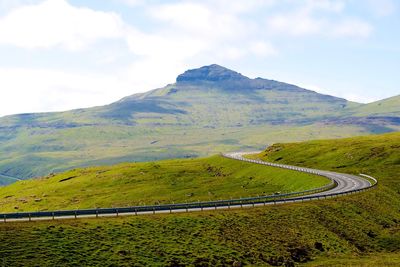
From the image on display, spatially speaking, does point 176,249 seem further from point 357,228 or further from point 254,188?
point 254,188

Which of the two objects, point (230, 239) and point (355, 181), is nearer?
point (230, 239)

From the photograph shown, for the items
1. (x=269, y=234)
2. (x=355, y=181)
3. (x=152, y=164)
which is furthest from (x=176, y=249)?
(x=152, y=164)

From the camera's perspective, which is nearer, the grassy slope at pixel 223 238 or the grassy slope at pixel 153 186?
the grassy slope at pixel 223 238

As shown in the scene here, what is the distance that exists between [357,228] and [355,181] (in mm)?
48656

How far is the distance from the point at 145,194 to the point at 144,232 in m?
80.5

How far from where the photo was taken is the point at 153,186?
506 ft

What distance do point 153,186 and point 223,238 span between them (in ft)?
298

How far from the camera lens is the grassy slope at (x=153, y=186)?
132 m

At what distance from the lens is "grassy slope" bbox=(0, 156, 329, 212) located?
13225cm

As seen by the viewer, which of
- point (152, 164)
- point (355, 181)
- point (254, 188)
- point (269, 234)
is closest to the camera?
point (269, 234)

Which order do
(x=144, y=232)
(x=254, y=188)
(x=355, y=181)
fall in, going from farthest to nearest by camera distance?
(x=254, y=188) → (x=355, y=181) → (x=144, y=232)

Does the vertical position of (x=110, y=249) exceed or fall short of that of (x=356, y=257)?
it exceeds it

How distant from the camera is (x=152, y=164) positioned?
19988 centimetres

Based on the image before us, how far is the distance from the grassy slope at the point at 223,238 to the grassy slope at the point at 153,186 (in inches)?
1534
